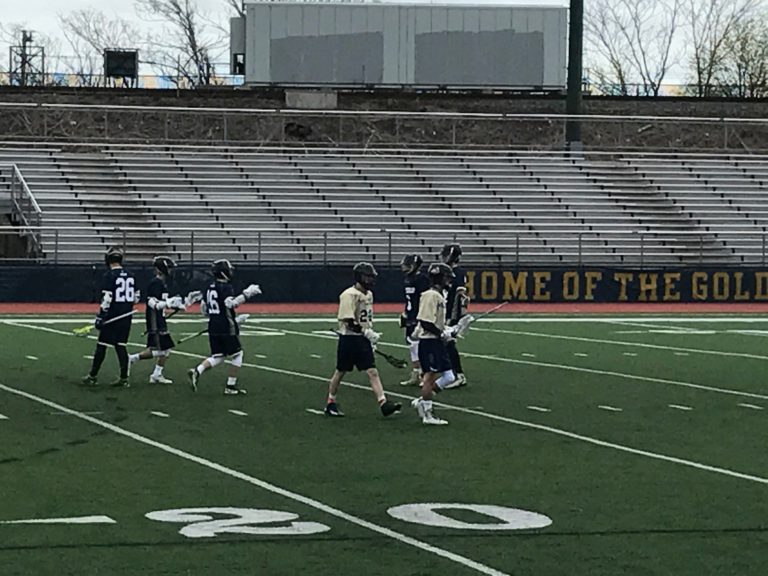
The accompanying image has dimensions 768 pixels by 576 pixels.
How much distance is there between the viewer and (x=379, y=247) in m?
39.2

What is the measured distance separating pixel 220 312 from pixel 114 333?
1584 millimetres

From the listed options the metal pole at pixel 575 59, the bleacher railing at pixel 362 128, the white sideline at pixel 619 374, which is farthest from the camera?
the metal pole at pixel 575 59

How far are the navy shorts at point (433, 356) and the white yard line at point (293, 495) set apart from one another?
2712 millimetres

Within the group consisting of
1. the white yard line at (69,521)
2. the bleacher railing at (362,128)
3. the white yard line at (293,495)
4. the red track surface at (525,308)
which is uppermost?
the bleacher railing at (362,128)

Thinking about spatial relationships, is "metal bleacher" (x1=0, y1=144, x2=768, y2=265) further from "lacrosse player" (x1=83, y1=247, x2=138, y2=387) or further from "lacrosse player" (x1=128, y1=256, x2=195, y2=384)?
"lacrosse player" (x1=83, y1=247, x2=138, y2=387)

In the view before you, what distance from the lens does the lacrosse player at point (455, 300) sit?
18.1 meters

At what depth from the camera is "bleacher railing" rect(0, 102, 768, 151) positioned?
4438 centimetres

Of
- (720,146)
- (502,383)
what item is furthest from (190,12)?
(502,383)

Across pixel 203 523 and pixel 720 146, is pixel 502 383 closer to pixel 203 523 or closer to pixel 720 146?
pixel 203 523

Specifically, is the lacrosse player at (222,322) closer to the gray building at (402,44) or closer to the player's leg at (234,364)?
the player's leg at (234,364)

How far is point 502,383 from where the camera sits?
18.8 metres

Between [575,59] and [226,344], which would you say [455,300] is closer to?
[226,344]

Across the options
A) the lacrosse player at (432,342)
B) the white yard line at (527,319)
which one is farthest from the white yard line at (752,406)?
the white yard line at (527,319)

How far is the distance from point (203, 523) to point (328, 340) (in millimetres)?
15786
